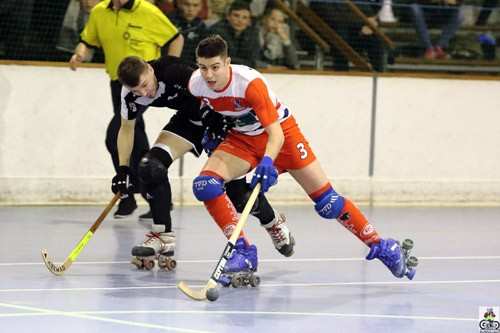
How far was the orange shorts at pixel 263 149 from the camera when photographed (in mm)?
6387

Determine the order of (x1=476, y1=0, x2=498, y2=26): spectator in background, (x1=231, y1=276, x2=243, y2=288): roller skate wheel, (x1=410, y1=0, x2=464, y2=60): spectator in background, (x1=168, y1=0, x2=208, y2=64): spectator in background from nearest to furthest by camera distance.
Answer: (x1=231, y1=276, x2=243, y2=288): roller skate wheel < (x1=168, y1=0, x2=208, y2=64): spectator in background < (x1=410, y1=0, x2=464, y2=60): spectator in background < (x1=476, y1=0, x2=498, y2=26): spectator in background

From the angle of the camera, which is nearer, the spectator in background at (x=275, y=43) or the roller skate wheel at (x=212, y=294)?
the roller skate wheel at (x=212, y=294)

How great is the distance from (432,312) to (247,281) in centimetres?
99

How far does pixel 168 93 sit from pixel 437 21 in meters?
4.94

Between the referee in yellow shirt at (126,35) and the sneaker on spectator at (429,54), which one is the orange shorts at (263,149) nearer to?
the referee in yellow shirt at (126,35)

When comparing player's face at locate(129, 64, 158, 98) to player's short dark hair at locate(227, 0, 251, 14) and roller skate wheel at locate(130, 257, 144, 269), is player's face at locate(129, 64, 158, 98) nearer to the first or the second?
roller skate wheel at locate(130, 257, 144, 269)

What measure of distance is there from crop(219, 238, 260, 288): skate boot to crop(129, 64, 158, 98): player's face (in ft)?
3.10

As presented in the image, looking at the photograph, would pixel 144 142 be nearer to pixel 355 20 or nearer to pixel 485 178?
pixel 355 20

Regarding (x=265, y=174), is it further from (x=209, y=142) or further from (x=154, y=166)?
(x=154, y=166)

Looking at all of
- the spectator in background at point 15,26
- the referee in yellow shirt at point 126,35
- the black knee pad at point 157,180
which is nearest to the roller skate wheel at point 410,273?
the black knee pad at point 157,180

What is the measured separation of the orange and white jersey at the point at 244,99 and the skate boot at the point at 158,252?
31.4 inches

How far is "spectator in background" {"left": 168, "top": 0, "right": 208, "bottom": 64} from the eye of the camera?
984 centimetres

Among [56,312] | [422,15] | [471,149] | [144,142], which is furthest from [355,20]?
[56,312]

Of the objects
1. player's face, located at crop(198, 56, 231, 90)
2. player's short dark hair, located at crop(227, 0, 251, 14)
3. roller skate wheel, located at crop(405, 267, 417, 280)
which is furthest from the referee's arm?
roller skate wheel, located at crop(405, 267, 417, 280)
